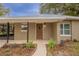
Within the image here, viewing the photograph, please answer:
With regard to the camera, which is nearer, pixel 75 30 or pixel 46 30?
pixel 75 30

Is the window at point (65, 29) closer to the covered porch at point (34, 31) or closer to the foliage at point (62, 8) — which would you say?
the covered porch at point (34, 31)

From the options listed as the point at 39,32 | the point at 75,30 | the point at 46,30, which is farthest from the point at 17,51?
the point at 75,30

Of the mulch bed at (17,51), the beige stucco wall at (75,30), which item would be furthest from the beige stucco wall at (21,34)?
the mulch bed at (17,51)

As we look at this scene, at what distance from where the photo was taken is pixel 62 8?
33125mm

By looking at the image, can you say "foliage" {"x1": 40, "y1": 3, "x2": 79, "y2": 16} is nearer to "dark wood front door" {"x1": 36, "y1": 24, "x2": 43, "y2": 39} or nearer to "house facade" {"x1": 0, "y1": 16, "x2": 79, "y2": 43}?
"house facade" {"x1": 0, "y1": 16, "x2": 79, "y2": 43}

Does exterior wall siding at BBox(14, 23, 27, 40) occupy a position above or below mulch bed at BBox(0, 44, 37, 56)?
above

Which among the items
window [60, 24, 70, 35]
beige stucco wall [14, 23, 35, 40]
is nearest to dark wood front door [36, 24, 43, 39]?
beige stucco wall [14, 23, 35, 40]

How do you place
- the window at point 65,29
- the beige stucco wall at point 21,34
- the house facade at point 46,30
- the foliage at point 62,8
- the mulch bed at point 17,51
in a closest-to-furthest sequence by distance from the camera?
the mulch bed at point 17,51, the house facade at point 46,30, the window at point 65,29, the beige stucco wall at point 21,34, the foliage at point 62,8

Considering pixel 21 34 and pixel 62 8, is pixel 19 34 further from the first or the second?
pixel 62 8

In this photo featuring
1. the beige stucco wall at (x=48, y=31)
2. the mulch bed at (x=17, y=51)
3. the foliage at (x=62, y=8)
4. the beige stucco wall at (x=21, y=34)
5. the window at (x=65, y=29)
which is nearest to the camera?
the mulch bed at (x=17, y=51)

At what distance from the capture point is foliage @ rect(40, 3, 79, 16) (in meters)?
31.0

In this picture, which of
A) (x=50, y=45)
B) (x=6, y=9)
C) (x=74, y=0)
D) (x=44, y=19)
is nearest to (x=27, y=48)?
(x=50, y=45)

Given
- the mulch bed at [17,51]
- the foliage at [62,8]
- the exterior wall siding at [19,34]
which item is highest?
the foliage at [62,8]

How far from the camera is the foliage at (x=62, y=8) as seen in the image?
31.0m
